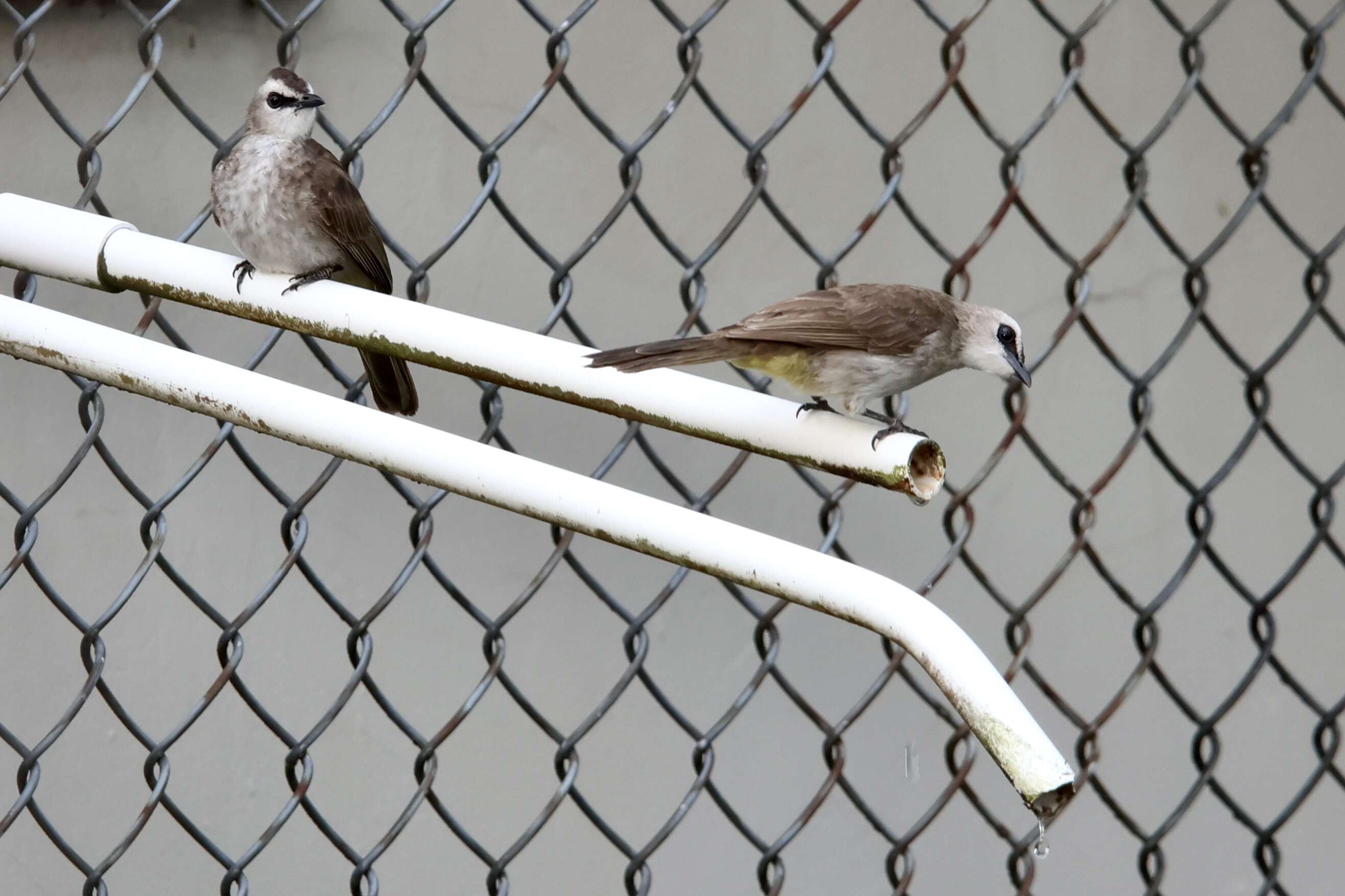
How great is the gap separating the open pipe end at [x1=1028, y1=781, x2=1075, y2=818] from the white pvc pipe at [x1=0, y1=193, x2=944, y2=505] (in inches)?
6.1

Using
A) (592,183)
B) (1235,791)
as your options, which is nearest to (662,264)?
(592,183)

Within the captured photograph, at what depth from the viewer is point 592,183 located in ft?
6.31

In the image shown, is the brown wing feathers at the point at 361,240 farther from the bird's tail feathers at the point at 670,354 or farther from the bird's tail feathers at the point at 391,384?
the bird's tail feathers at the point at 670,354

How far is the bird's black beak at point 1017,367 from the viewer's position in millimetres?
1364

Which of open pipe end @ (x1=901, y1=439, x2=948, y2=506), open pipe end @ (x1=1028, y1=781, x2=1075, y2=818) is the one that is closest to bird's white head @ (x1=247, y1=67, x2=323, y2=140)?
open pipe end @ (x1=901, y1=439, x2=948, y2=506)

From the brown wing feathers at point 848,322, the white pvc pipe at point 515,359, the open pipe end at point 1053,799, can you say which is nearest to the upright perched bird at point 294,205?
the brown wing feathers at point 848,322

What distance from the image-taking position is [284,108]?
150 cm

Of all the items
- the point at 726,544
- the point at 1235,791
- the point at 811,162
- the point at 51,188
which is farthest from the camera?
the point at 1235,791

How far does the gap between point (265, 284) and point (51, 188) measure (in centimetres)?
128

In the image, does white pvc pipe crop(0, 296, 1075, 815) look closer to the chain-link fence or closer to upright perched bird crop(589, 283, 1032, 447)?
upright perched bird crop(589, 283, 1032, 447)

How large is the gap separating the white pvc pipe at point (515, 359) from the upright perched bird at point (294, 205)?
2.25ft

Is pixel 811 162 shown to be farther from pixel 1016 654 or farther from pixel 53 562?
pixel 53 562

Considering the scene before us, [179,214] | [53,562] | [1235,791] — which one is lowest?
[1235,791]

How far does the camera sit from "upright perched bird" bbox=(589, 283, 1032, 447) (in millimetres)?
1187
